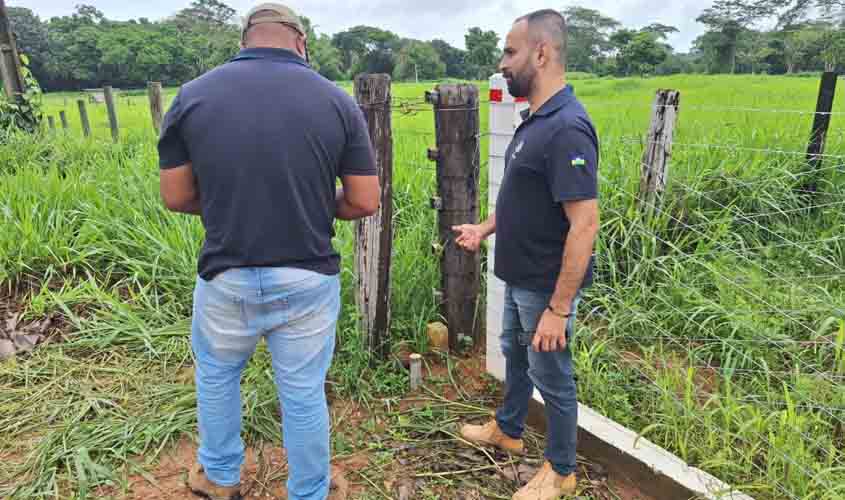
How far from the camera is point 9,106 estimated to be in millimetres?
5949

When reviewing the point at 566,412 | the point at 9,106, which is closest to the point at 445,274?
the point at 566,412

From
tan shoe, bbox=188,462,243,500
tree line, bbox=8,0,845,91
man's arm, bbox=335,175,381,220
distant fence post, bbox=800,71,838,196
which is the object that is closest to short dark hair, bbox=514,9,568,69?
man's arm, bbox=335,175,381,220

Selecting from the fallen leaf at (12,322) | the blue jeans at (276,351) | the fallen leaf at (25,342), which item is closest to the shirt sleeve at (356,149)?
the blue jeans at (276,351)

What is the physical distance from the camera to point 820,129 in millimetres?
3625

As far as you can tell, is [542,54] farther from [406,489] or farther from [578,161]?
[406,489]

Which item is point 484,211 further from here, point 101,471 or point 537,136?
point 101,471

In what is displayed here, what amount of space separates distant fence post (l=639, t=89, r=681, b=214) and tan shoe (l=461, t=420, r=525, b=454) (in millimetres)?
1702

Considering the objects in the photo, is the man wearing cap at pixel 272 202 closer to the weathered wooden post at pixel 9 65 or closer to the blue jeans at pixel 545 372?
the blue jeans at pixel 545 372

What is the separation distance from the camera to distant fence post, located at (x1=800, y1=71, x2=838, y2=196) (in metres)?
3.48

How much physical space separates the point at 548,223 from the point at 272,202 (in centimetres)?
86

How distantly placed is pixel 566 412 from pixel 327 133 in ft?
4.21

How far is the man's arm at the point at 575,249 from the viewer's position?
1.55m

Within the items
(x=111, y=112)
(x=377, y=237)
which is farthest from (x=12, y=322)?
(x=111, y=112)

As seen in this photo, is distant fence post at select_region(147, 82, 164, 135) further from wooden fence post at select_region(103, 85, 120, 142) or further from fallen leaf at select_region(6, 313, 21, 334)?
fallen leaf at select_region(6, 313, 21, 334)
